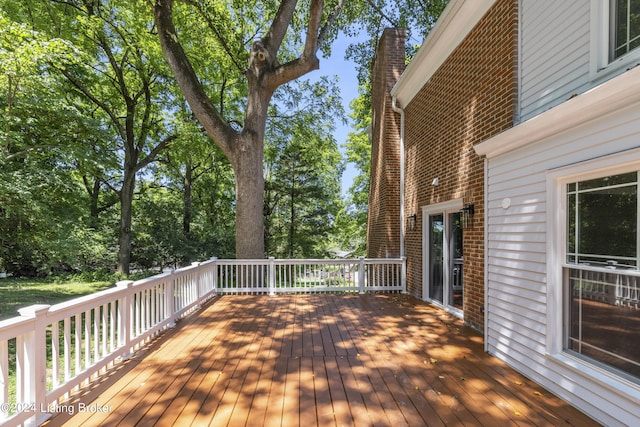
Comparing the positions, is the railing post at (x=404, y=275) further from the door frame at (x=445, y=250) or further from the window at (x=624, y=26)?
the window at (x=624, y=26)

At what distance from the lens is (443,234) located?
18.3ft

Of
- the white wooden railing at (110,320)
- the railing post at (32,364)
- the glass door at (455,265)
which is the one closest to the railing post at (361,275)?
the white wooden railing at (110,320)

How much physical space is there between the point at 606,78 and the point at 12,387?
19.7 ft

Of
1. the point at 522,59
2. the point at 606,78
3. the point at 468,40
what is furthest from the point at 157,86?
the point at 606,78

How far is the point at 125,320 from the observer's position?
343cm

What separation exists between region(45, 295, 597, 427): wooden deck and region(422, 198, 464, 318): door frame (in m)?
0.83

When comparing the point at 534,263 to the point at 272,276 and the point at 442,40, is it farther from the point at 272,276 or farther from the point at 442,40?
the point at 272,276

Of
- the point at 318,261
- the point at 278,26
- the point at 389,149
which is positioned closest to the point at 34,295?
the point at 318,261

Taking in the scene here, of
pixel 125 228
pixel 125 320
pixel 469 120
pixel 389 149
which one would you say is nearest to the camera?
pixel 125 320

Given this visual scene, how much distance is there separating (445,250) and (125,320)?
15.8ft

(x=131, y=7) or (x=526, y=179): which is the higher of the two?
(x=131, y=7)

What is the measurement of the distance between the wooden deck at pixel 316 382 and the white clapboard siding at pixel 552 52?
2.74m

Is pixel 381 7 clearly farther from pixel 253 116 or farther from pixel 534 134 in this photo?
pixel 534 134

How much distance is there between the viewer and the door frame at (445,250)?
203 inches
